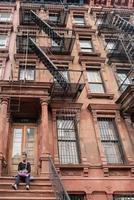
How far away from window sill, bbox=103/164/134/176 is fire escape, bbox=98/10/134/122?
10.6 ft

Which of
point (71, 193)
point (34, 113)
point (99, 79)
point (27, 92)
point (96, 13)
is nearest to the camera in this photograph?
point (71, 193)

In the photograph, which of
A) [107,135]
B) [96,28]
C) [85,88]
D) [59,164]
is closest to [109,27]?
[96,28]

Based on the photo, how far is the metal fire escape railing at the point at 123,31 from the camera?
17.8 m

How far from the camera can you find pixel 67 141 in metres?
14.8

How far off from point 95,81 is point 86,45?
3.97 metres

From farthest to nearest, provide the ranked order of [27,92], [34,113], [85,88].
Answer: [85,88]
[34,113]
[27,92]

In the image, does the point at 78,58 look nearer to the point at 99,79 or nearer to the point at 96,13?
the point at 99,79

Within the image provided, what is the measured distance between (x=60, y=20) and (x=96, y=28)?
8.54ft

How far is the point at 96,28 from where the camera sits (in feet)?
75.0

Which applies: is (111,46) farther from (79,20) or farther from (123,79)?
(79,20)

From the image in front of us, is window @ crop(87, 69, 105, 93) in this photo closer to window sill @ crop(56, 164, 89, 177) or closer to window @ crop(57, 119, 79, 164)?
window @ crop(57, 119, 79, 164)

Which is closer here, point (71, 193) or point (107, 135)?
point (71, 193)

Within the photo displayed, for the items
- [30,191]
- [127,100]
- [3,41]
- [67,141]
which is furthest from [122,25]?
[30,191]

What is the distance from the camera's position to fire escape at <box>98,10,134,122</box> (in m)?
15.6
